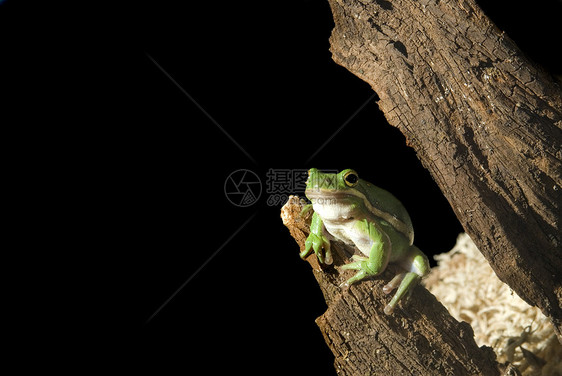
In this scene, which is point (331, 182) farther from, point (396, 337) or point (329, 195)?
point (396, 337)

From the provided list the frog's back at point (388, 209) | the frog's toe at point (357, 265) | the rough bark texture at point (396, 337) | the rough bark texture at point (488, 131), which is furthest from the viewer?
the frog's back at point (388, 209)

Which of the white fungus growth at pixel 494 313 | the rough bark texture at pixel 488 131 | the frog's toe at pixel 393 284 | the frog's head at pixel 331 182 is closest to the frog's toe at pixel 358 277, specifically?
the frog's toe at pixel 393 284

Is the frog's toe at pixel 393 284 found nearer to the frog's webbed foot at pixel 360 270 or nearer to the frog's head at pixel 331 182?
the frog's webbed foot at pixel 360 270

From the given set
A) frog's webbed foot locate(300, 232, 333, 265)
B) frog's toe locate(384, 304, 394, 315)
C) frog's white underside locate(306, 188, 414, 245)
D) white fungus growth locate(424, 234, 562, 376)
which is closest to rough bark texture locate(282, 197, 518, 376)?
frog's toe locate(384, 304, 394, 315)

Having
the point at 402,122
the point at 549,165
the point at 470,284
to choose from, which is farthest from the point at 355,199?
the point at 470,284

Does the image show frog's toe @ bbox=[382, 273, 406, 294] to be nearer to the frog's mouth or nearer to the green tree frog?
the green tree frog

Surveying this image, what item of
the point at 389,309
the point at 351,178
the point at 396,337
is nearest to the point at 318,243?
the point at 351,178
